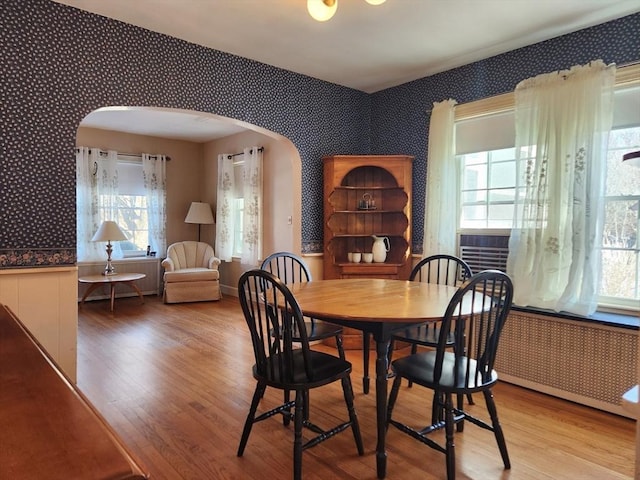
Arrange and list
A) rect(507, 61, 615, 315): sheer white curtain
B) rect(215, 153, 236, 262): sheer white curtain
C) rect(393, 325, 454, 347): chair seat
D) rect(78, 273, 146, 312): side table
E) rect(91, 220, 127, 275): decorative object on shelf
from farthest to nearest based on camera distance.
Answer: rect(215, 153, 236, 262): sheer white curtain, rect(91, 220, 127, 275): decorative object on shelf, rect(78, 273, 146, 312): side table, rect(507, 61, 615, 315): sheer white curtain, rect(393, 325, 454, 347): chair seat

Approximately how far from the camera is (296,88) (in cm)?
408

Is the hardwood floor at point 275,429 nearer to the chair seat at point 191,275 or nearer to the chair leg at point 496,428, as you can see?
the chair leg at point 496,428

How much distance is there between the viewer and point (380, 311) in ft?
6.71

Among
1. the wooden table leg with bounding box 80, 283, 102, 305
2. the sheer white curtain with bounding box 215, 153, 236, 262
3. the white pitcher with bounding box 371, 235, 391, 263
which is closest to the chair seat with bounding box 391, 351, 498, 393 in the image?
the white pitcher with bounding box 371, 235, 391, 263

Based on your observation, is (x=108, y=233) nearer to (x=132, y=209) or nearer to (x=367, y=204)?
(x=132, y=209)

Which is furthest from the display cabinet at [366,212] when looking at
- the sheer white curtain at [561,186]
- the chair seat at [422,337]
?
the chair seat at [422,337]

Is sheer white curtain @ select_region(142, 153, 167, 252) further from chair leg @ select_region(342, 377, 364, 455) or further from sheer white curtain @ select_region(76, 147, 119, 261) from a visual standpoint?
chair leg @ select_region(342, 377, 364, 455)

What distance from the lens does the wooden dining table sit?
196 centimetres

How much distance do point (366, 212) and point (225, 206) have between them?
3123 millimetres

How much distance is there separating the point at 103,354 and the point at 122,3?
2857mm

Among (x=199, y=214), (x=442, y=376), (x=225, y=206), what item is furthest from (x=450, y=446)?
(x=199, y=214)

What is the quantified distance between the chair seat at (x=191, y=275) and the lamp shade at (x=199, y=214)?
92cm

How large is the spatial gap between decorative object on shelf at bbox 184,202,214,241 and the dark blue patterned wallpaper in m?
3.30

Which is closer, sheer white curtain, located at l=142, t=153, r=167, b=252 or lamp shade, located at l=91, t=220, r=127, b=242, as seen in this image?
lamp shade, located at l=91, t=220, r=127, b=242
